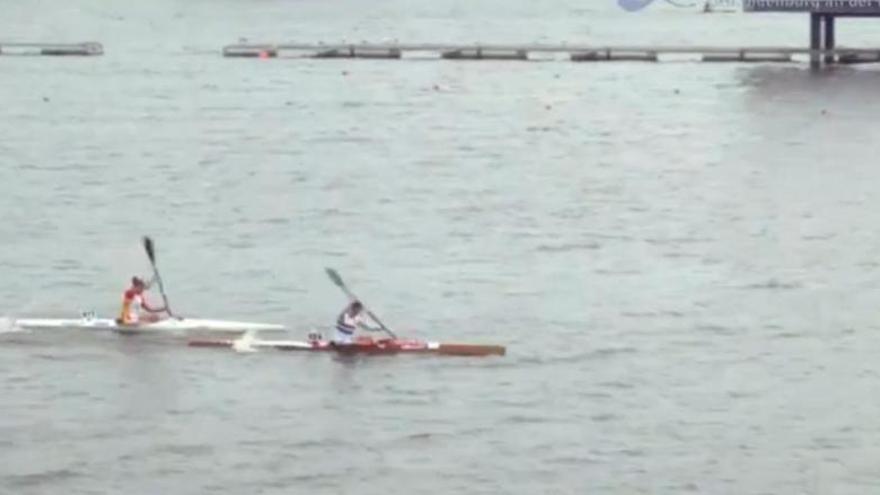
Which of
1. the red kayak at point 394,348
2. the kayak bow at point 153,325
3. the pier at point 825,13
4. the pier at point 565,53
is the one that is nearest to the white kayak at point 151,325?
the kayak bow at point 153,325

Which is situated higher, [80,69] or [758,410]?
[80,69]

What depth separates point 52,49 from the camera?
5531 inches

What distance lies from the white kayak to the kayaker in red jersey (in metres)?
0.14

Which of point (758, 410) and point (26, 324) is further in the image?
point (26, 324)

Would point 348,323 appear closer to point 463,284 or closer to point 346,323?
point 346,323

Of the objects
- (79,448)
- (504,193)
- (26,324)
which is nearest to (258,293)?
(26,324)

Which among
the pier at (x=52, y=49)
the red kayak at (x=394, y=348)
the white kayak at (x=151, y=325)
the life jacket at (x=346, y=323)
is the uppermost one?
the pier at (x=52, y=49)

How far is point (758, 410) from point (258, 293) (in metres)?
14.7

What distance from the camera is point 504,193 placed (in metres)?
71.9

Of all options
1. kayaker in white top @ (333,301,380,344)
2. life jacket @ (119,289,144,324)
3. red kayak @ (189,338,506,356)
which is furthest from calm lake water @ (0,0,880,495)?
kayaker in white top @ (333,301,380,344)

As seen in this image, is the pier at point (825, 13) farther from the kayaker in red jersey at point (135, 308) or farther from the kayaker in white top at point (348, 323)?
the kayaker in white top at point (348, 323)

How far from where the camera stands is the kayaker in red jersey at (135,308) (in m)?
47.4

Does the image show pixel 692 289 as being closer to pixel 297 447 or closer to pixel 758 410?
pixel 758 410

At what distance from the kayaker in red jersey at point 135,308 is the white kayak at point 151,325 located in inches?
5.5
